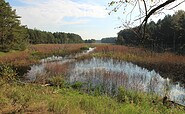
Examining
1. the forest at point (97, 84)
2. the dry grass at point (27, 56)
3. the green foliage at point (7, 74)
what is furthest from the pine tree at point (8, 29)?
the green foliage at point (7, 74)

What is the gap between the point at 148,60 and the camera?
2341 cm

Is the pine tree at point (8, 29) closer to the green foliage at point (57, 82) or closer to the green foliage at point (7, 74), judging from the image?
the green foliage at point (57, 82)

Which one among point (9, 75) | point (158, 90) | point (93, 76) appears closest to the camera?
point (9, 75)

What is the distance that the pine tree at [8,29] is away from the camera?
29.6 meters

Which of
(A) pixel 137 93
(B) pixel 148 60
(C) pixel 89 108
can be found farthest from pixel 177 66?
(C) pixel 89 108

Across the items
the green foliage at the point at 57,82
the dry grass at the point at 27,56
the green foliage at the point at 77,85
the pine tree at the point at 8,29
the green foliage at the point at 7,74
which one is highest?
the pine tree at the point at 8,29

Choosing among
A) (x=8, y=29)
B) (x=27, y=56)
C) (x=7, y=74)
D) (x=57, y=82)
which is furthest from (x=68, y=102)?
(x=8, y=29)

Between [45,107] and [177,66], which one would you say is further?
[177,66]

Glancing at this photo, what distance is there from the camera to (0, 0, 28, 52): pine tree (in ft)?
97.0

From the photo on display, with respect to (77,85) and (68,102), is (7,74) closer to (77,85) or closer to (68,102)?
(68,102)

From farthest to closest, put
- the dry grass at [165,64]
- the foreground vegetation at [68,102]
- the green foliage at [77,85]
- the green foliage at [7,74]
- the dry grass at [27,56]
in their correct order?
the dry grass at [27,56], the dry grass at [165,64], the green foliage at [77,85], the green foliage at [7,74], the foreground vegetation at [68,102]

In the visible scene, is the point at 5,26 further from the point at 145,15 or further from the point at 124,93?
the point at 145,15

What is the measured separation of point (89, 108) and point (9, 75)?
2.93 meters

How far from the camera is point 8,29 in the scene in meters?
30.4
